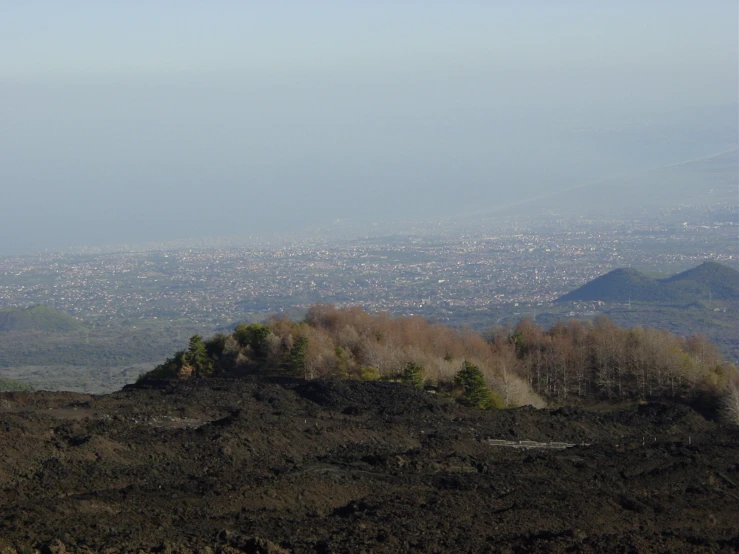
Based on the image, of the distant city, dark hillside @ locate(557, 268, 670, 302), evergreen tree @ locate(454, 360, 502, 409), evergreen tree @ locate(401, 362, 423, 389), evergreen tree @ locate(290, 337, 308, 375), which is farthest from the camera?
the distant city

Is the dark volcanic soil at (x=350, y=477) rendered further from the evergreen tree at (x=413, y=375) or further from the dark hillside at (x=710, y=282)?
the dark hillside at (x=710, y=282)

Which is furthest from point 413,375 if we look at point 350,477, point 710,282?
point 710,282

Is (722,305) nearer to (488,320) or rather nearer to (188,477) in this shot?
(488,320)

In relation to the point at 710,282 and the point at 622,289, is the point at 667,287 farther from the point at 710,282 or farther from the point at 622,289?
the point at 710,282

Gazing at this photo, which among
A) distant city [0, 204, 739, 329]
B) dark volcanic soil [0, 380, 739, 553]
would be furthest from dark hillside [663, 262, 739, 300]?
dark volcanic soil [0, 380, 739, 553]

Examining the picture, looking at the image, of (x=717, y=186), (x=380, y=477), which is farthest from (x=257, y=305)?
(x=717, y=186)

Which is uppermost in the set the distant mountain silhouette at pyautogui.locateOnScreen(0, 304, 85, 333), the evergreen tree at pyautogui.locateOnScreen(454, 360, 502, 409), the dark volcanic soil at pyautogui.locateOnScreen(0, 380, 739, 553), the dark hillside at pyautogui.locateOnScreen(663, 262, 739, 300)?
the dark volcanic soil at pyautogui.locateOnScreen(0, 380, 739, 553)

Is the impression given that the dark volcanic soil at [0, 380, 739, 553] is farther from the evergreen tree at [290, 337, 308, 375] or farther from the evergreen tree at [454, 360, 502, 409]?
the evergreen tree at [290, 337, 308, 375]

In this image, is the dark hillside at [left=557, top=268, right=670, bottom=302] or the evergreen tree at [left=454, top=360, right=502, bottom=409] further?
the dark hillside at [left=557, top=268, right=670, bottom=302]
